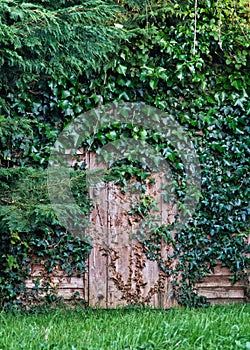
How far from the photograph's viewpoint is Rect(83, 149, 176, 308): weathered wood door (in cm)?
419

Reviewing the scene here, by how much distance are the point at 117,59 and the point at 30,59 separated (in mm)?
1267

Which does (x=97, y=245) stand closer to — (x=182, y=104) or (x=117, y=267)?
(x=117, y=267)

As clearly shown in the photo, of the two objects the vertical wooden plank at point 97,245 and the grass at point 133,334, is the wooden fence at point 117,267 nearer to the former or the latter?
the vertical wooden plank at point 97,245

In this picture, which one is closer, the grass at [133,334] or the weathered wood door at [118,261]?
the grass at [133,334]

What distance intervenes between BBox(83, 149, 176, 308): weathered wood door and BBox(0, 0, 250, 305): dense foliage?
0.46 ft

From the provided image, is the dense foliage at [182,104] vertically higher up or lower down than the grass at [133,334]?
higher up

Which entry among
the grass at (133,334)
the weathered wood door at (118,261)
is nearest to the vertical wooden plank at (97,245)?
the weathered wood door at (118,261)

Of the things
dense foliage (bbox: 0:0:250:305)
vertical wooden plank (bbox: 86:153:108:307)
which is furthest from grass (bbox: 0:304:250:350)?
dense foliage (bbox: 0:0:250:305)

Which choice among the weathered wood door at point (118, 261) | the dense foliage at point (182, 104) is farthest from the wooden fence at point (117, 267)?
the dense foliage at point (182, 104)

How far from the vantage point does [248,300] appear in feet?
14.1

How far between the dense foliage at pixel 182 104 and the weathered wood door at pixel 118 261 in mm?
141

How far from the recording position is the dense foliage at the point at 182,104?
4.15m

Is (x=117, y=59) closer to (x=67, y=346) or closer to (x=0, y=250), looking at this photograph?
(x=0, y=250)

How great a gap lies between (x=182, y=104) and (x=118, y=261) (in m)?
1.55
